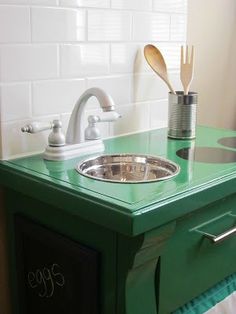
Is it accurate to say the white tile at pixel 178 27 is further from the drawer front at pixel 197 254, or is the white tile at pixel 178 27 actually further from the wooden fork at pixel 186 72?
the drawer front at pixel 197 254

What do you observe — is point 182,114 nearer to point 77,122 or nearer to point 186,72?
point 186,72

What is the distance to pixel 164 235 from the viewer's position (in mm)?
1014

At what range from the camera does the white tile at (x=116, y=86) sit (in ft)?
4.71

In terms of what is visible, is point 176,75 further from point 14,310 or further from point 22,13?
point 14,310

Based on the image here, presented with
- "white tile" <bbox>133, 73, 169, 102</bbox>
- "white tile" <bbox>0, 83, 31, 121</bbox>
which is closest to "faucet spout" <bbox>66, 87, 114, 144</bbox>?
"white tile" <bbox>0, 83, 31, 121</bbox>

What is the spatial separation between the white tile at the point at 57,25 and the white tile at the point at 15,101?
13cm

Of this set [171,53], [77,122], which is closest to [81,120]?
[77,122]

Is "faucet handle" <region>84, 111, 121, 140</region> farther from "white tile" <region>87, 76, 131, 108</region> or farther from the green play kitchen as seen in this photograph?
"white tile" <region>87, 76, 131, 108</region>

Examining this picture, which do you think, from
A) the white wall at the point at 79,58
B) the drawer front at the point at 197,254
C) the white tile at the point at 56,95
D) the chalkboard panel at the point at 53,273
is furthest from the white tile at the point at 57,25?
the drawer front at the point at 197,254

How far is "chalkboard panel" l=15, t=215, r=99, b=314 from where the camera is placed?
108 centimetres

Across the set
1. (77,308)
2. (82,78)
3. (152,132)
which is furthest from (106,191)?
(152,132)

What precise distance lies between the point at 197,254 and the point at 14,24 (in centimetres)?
71

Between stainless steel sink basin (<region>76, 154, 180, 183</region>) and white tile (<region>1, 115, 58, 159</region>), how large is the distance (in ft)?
0.48

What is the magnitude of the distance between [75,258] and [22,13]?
60 centimetres
